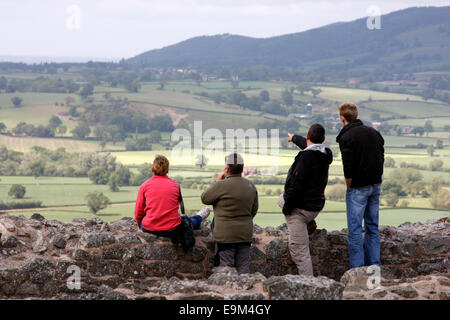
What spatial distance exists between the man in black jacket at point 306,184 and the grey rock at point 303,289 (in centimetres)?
159

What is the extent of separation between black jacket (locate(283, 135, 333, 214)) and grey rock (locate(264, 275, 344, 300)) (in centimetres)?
158

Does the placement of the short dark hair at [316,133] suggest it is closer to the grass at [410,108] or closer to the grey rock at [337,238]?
the grey rock at [337,238]

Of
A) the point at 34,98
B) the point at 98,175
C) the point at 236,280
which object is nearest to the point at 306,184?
the point at 236,280

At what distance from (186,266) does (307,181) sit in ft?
6.44

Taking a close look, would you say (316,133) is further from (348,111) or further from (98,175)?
(98,175)

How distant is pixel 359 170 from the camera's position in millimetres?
7160

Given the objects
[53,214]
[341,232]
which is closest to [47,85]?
[53,214]

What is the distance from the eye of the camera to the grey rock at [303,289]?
5461 mm

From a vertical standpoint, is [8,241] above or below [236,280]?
above

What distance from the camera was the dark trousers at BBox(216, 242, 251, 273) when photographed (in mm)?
7293

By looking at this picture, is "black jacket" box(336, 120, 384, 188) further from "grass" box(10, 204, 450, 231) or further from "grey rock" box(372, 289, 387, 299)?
"grass" box(10, 204, 450, 231)
